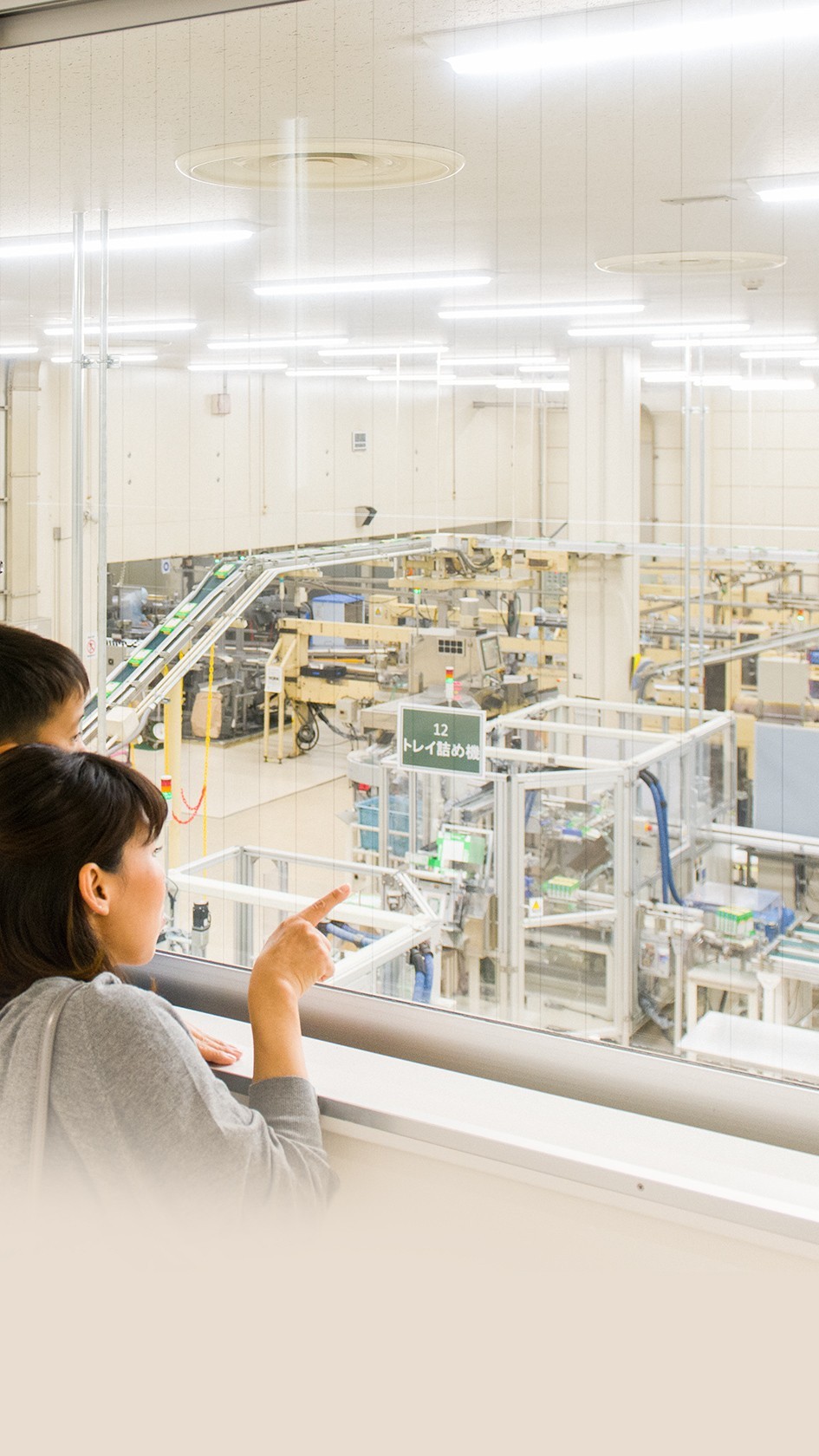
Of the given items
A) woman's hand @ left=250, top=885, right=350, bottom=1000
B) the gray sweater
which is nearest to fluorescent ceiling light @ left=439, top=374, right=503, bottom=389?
woman's hand @ left=250, top=885, right=350, bottom=1000

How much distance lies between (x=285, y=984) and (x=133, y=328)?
1.48 m

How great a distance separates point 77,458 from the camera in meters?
2.38

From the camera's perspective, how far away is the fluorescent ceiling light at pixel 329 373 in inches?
78.3

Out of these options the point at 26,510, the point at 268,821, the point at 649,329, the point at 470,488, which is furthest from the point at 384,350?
the point at 26,510

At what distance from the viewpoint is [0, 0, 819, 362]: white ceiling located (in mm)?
1692

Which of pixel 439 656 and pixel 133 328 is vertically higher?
pixel 133 328

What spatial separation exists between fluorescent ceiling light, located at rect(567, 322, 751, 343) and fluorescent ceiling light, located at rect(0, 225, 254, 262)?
888 mm

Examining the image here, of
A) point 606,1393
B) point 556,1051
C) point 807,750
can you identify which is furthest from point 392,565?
point 606,1393

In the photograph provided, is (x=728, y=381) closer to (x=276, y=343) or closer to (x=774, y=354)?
(x=774, y=354)

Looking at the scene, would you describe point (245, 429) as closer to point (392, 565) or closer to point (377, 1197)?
point (392, 565)

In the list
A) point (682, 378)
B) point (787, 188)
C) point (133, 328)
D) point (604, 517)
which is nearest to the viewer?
point (682, 378)

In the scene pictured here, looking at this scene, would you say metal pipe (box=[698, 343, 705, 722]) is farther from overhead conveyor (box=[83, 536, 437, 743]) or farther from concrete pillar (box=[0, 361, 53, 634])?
concrete pillar (box=[0, 361, 53, 634])

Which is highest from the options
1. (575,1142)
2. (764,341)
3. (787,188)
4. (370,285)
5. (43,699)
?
(787,188)

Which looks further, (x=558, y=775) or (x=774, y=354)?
(x=558, y=775)
